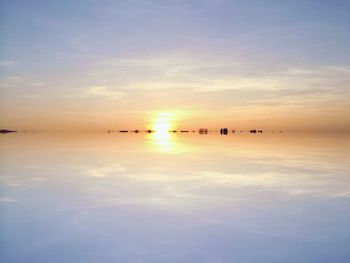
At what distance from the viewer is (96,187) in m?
18.5

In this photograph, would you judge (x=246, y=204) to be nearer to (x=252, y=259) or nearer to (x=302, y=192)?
(x=302, y=192)

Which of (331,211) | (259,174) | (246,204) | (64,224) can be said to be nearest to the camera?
(64,224)

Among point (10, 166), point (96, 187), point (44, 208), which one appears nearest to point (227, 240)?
point (44, 208)

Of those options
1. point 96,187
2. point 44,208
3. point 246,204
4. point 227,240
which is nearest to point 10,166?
point 96,187

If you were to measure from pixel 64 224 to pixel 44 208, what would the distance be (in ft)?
8.33

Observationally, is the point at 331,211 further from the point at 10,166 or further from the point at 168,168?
the point at 10,166

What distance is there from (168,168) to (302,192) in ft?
35.9

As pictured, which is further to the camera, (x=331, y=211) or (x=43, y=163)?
(x=43, y=163)

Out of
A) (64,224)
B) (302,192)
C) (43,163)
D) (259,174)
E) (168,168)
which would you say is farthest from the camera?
(43,163)

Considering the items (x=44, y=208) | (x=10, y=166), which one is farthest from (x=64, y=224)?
(x=10, y=166)

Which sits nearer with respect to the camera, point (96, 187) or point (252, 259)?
point (252, 259)

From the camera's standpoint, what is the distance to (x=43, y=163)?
2884cm

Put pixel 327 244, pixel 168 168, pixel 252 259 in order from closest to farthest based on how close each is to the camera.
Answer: pixel 252 259 < pixel 327 244 < pixel 168 168

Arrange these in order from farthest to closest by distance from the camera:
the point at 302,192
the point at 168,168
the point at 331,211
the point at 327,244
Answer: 1. the point at 168,168
2. the point at 302,192
3. the point at 331,211
4. the point at 327,244
